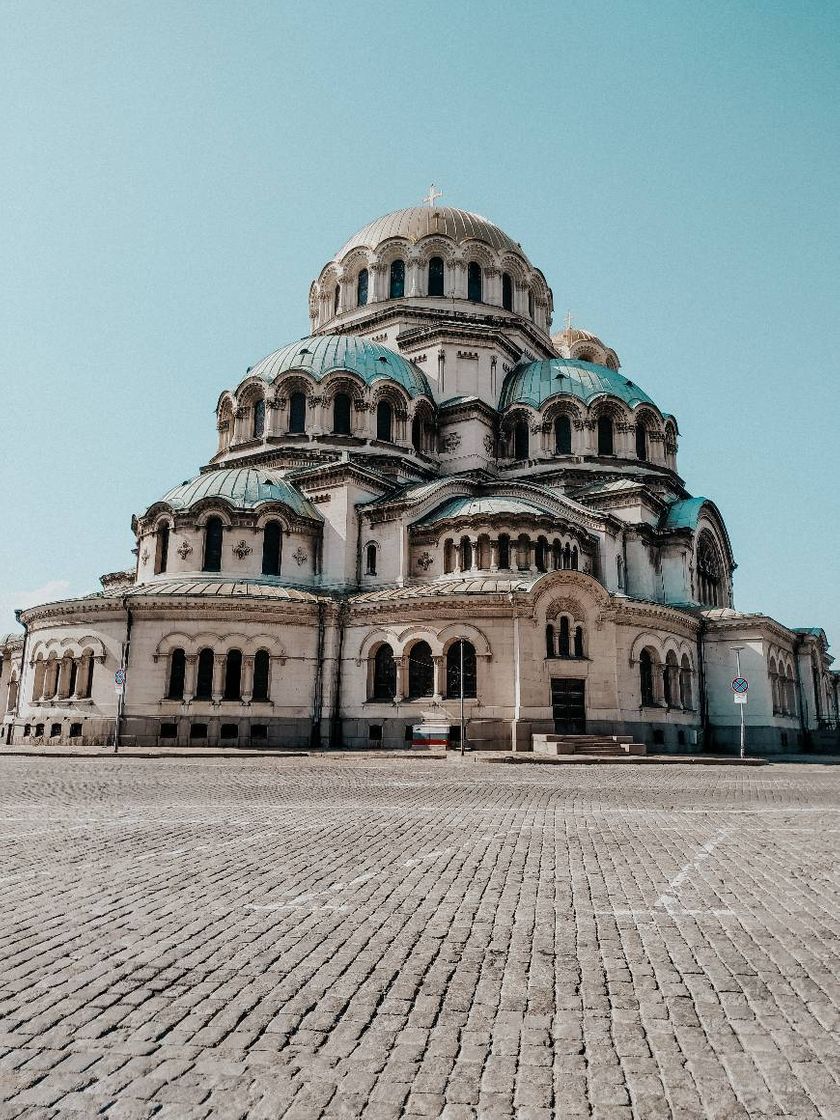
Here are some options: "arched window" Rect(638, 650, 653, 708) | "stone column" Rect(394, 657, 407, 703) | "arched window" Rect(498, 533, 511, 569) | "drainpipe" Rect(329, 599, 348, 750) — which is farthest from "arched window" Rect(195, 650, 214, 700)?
"arched window" Rect(638, 650, 653, 708)

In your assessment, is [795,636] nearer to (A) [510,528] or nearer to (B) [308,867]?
(A) [510,528]

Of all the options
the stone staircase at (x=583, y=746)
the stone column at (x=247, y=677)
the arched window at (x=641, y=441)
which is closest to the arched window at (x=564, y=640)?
the stone staircase at (x=583, y=746)

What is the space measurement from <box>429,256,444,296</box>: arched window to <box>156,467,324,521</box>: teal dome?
55.6 ft

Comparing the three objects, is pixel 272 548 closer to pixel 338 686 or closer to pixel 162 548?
pixel 162 548

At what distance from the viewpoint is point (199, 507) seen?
124 feet

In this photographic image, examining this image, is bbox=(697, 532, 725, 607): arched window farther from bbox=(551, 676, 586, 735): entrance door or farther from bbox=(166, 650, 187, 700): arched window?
bbox=(166, 650, 187, 700): arched window

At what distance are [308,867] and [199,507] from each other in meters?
31.0

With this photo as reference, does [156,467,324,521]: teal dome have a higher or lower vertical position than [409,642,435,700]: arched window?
higher

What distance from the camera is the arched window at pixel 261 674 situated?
115 feet

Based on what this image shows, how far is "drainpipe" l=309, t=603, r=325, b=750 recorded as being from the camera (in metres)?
35.0

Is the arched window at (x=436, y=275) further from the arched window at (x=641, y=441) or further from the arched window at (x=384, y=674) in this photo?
the arched window at (x=384, y=674)

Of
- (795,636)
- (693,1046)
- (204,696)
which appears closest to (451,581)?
(204,696)

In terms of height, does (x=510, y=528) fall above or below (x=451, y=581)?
above

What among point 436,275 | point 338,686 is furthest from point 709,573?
point 436,275
